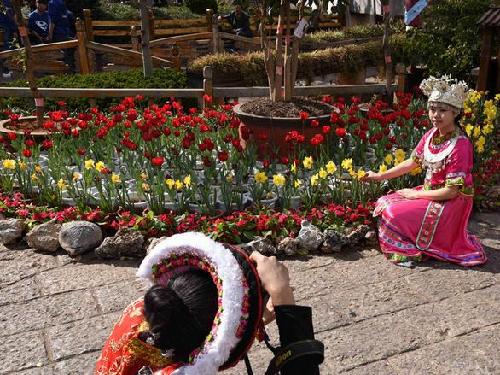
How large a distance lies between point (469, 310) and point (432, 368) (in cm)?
69

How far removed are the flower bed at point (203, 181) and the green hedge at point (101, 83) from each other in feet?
8.47

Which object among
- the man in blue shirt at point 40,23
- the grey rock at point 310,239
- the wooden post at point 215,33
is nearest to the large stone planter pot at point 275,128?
the grey rock at point 310,239

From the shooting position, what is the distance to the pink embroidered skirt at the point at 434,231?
4.16 metres

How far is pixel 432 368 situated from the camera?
302 cm

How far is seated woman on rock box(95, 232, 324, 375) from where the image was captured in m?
1.56

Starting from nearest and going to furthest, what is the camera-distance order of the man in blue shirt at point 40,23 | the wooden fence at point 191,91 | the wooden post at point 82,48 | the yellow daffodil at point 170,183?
1. the yellow daffodil at point 170,183
2. the wooden fence at point 191,91
3. the wooden post at point 82,48
4. the man in blue shirt at point 40,23

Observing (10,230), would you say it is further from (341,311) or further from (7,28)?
(7,28)

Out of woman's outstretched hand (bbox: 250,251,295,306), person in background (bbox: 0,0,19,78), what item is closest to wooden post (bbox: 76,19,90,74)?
person in background (bbox: 0,0,19,78)

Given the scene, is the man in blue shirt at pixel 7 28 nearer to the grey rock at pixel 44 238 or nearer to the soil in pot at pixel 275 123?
the soil in pot at pixel 275 123

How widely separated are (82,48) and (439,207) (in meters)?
9.02

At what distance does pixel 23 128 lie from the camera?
6609 mm

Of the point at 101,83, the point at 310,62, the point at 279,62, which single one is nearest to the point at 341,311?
the point at 279,62

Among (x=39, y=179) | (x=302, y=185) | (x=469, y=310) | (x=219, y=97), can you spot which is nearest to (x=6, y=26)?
(x=219, y=97)

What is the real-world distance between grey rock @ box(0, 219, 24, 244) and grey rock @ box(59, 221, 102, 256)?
42cm
